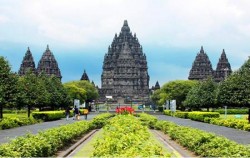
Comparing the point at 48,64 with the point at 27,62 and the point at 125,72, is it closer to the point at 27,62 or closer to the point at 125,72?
the point at 27,62

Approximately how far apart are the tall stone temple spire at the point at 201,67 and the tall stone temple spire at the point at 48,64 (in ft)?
140

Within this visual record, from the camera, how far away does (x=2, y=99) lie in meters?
40.6

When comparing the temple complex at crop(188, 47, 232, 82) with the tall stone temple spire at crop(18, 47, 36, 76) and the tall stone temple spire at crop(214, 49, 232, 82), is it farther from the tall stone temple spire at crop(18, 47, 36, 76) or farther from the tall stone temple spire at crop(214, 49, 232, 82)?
the tall stone temple spire at crop(18, 47, 36, 76)

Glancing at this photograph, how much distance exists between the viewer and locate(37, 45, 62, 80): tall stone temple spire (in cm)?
16200

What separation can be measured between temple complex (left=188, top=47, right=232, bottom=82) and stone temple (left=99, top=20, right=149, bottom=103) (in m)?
20.4

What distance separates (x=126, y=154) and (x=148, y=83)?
176m

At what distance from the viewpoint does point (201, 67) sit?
547 ft

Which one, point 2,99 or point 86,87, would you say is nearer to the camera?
point 2,99

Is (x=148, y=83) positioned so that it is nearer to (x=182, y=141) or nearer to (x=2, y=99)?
(x=2, y=99)

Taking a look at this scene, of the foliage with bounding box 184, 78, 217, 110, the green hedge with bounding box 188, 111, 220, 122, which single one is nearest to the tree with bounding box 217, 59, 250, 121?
the green hedge with bounding box 188, 111, 220, 122

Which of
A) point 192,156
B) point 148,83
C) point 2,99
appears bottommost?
point 192,156

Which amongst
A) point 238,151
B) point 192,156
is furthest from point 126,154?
point 192,156

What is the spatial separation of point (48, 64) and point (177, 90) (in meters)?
57.6

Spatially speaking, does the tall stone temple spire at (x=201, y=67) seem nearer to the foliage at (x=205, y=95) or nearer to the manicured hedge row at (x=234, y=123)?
the foliage at (x=205, y=95)
